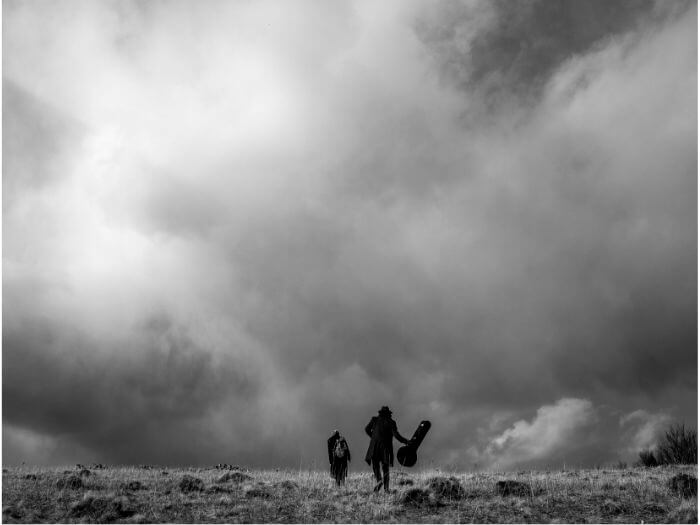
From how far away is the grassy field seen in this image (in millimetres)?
15680

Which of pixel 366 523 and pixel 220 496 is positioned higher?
pixel 220 496

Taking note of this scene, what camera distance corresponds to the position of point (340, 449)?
22.3 meters

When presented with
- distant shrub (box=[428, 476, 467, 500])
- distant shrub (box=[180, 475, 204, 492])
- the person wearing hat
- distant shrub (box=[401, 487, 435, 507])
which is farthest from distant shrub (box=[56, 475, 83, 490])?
distant shrub (box=[428, 476, 467, 500])

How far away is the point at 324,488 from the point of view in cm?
2002

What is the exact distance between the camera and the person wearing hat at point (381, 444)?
19.4 meters

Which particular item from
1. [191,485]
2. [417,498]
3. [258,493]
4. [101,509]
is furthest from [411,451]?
[101,509]

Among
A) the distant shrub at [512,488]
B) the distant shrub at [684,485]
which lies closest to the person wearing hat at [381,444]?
the distant shrub at [512,488]

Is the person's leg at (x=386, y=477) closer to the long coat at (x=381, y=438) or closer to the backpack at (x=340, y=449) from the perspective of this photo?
the long coat at (x=381, y=438)

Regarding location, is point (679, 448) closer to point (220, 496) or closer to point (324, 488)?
point (324, 488)

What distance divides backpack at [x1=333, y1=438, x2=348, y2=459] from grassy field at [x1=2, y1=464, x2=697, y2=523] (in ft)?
4.22

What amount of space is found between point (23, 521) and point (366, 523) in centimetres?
824

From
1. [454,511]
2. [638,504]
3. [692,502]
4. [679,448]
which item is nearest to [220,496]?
[454,511]

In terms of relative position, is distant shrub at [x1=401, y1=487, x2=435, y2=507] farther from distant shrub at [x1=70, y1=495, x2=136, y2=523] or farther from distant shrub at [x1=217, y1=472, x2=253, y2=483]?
distant shrub at [x1=217, y1=472, x2=253, y2=483]

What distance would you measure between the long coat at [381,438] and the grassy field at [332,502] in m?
1.14
